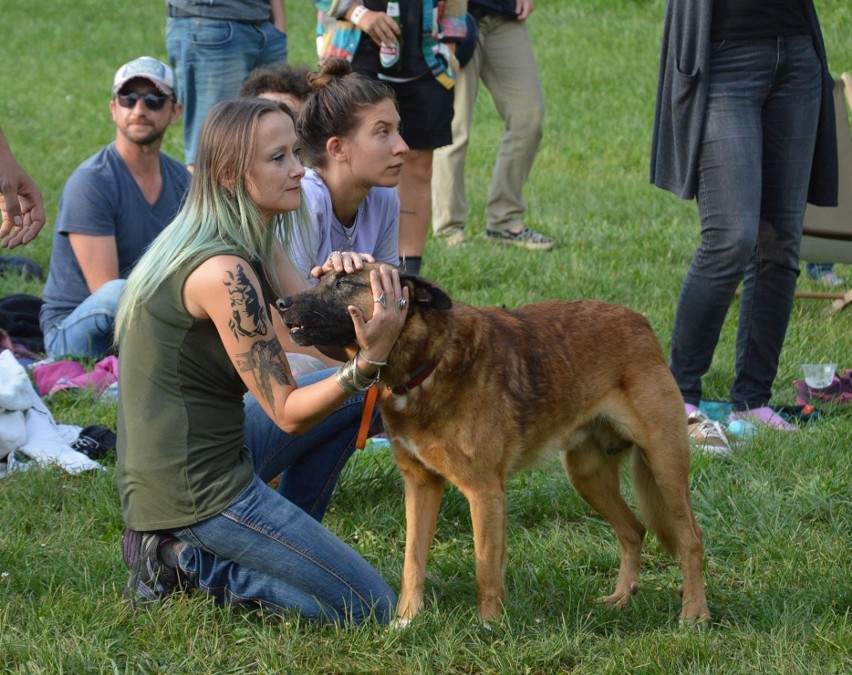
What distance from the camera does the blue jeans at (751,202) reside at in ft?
16.9

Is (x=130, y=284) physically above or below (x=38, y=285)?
above

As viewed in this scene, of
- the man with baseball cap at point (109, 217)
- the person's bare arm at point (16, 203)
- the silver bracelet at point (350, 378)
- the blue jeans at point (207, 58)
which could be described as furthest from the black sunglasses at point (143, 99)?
the silver bracelet at point (350, 378)

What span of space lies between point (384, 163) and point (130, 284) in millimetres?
1447

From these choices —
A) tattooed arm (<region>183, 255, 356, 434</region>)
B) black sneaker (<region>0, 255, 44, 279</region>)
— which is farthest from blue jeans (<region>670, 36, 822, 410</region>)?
black sneaker (<region>0, 255, 44, 279</region>)

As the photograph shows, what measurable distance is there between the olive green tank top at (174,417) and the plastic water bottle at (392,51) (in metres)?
3.10

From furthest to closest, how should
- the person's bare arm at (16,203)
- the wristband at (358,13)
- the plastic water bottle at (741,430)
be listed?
the wristband at (358,13)
the plastic water bottle at (741,430)
the person's bare arm at (16,203)

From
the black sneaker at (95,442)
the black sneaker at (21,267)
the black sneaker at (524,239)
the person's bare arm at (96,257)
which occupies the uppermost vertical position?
the person's bare arm at (96,257)

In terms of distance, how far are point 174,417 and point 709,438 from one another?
2.62 meters

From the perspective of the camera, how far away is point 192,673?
329cm

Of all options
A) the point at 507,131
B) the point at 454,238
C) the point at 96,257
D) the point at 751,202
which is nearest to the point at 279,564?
the point at 751,202

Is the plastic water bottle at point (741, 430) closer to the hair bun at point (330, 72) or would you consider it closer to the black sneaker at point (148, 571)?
the hair bun at point (330, 72)

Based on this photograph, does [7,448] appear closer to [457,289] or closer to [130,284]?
[130,284]

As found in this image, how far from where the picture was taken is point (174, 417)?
351 cm

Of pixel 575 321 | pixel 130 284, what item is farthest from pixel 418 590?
pixel 130 284
